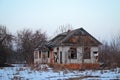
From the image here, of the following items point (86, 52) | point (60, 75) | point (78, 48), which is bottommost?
point (60, 75)

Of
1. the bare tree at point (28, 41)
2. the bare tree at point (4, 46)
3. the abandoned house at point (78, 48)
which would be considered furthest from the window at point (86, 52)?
the bare tree at point (28, 41)

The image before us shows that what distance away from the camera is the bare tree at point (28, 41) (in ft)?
209

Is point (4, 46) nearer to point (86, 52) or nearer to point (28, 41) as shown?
point (28, 41)

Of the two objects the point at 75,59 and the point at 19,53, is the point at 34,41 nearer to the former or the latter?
the point at 19,53

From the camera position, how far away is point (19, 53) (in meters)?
68.2

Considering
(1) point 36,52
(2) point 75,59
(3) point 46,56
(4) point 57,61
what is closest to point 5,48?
(1) point 36,52

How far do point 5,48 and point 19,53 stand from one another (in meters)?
15.5

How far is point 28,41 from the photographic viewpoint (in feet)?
217

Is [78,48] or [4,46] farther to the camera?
[4,46]

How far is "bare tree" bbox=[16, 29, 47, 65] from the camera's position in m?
63.8

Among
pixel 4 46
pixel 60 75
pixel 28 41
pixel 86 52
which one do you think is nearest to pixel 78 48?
pixel 86 52

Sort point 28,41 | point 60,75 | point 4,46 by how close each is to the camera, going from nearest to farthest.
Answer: point 60,75 < point 4,46 < point 28,41

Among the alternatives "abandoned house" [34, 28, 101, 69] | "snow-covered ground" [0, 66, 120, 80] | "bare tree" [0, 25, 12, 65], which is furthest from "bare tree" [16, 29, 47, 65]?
"snow-covered ground" [0, 66, 120, 80]

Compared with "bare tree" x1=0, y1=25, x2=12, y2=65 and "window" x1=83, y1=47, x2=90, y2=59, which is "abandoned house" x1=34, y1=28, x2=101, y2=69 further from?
"bare tree" x1=0, y1=25, x2=12, y2=65
